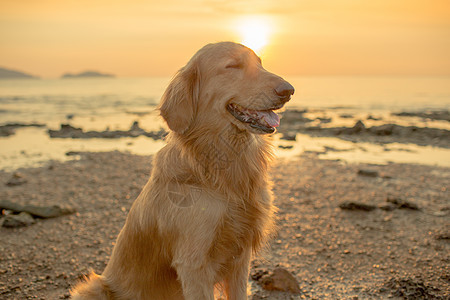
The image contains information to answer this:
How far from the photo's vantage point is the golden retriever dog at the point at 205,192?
2.63 m

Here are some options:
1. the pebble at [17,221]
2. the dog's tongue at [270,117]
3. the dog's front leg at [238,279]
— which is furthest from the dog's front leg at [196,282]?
the pebble at [17,221]

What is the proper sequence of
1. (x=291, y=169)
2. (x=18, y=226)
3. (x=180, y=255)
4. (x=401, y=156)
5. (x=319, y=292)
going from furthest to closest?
(x=401, y=156) < (x=291, y=169) < (x=18, y=226) < (x=319, y=292) < (x=180, y=255)

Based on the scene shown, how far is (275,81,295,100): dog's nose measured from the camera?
274 cm

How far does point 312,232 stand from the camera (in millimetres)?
5133

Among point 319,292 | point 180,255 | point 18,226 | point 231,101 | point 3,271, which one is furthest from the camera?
point 18,226

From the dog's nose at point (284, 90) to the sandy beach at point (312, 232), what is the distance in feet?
4.85

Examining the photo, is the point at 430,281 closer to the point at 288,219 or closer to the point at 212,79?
the point at 288,219

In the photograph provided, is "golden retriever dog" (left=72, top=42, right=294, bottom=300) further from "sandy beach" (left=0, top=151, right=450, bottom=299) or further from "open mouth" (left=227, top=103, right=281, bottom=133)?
"sandy beach" (left=0, top=151, right=450, bottom=299)

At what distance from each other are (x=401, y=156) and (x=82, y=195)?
26.8ft

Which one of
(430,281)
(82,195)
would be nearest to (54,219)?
(82,195)

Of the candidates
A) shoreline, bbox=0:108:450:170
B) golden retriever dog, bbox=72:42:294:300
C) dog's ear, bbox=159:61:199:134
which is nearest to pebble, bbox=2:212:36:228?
golden retriever dog, bbox=72:42:294:300

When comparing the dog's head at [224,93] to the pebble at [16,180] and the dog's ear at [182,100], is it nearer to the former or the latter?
the dog's ear at [182,100]

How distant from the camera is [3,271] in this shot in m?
4.13

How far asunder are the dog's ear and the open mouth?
32 centimetres
